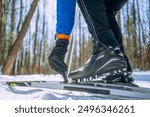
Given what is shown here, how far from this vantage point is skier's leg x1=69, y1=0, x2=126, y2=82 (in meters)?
1.41

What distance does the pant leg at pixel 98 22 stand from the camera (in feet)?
4.73

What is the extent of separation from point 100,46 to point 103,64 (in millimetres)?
112

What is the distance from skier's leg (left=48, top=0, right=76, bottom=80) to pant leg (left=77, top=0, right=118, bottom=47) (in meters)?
0.15

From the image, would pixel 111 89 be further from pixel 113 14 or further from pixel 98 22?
pixel 113 14

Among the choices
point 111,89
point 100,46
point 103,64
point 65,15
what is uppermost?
point 65,15

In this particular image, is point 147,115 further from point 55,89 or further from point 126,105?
point 55,89

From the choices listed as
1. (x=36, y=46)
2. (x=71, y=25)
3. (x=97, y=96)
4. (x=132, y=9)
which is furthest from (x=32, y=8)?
(x=36, y=46)

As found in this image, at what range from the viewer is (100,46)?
1461 millimetres

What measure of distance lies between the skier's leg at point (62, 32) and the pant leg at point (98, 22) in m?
0.15

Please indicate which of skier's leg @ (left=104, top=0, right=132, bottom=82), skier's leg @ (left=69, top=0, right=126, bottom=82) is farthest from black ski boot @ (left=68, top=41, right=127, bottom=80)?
skier's leg @ (left=104, top=0, right=132, bottom=82)

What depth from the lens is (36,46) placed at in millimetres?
23828

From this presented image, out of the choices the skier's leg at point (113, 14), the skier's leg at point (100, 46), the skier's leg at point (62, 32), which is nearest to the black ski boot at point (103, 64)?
the skier's leg at point (100, 46)

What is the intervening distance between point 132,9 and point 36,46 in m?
9.77

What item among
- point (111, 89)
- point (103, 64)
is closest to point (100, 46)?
point (103, 64)
